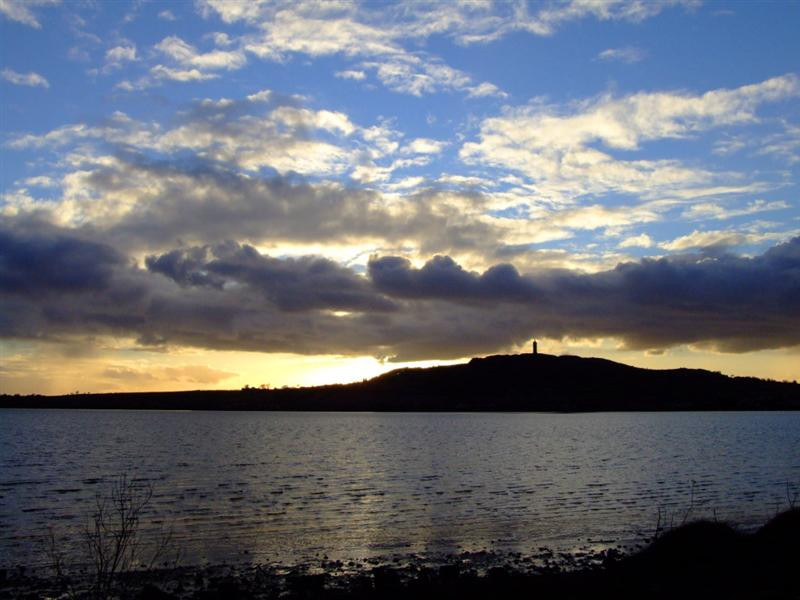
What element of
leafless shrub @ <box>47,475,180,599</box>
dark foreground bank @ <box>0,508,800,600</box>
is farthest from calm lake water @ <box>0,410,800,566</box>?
dark foreground bank @ <box>0,508,800,600</box>

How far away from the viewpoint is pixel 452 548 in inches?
1452

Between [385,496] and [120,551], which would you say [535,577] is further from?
[385,496]

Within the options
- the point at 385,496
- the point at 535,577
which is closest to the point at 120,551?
the point at 535,577

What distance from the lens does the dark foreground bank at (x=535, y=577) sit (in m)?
24.7

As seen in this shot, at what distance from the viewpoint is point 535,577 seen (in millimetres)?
28359

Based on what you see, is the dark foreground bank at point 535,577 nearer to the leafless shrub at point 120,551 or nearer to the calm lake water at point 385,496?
the leafless shrub at point 120,551

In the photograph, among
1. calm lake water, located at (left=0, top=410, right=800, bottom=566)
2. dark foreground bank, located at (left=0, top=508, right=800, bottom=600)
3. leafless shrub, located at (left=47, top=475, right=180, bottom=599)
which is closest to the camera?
dark foreground bank, located at (left=0, top=508, right=800, bottom=600)

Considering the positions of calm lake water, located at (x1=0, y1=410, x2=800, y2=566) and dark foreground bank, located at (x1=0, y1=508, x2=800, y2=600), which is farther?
calm lake water, located at (x1=0, y1=410, x2=800, y2=566)

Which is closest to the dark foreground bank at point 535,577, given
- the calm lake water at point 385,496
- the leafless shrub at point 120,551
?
the leafless shrub at point 120,551

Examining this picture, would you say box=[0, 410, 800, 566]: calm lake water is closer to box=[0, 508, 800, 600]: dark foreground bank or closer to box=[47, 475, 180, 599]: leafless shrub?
box=[47, 475, 180, 599]: leafless shrub

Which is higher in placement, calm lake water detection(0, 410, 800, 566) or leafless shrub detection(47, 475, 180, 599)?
leafless shrub detection(47, 475, 180, 599)

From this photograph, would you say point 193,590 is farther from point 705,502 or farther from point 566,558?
point 705,502

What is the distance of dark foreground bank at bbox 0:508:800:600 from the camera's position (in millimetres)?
24672

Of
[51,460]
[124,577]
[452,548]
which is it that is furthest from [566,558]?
[51,460]
